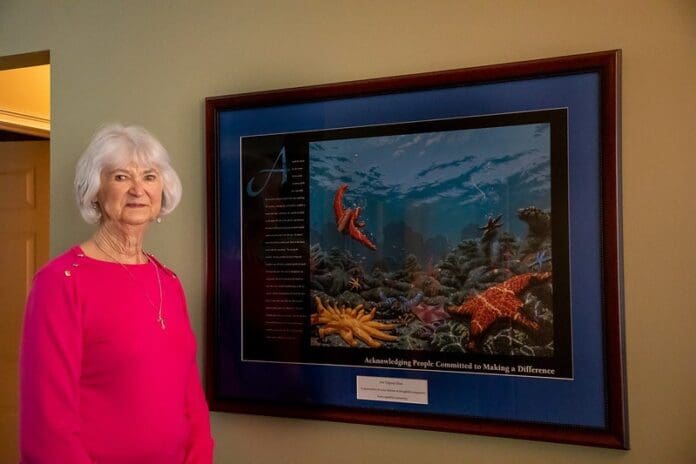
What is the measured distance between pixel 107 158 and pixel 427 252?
810mm

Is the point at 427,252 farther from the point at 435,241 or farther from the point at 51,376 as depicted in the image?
the point at 51,376

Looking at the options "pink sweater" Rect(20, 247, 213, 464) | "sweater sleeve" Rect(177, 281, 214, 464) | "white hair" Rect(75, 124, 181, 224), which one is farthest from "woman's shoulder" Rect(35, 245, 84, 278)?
"sweater sleeve" Rect(177, 281, 214, 464)

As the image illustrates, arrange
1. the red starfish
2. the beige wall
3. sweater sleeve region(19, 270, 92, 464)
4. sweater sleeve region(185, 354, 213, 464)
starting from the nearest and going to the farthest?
sweater sleeve region(19, 270, 92, 464)
the beige wall
sweater sleeve region(185, 354, 213, 464)
the red starfish

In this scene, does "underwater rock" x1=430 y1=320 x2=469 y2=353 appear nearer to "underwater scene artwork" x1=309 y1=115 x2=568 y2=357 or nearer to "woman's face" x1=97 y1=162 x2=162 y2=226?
"underwater scene artwork" x1=309 y1=115 x2=568 y2=357

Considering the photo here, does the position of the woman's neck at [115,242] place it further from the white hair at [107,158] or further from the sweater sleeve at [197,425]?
the sweater sleeve at [197,425]

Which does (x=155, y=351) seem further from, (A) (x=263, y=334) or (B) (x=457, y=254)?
(B) (x=457, y=254)

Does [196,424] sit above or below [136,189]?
below

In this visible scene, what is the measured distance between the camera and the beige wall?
58.6 inches

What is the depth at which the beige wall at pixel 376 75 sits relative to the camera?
149cm

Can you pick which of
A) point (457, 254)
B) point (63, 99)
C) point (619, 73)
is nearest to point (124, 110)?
point (63, 99)

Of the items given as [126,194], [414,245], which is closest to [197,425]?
[126,194]

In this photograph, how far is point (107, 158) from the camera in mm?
1551

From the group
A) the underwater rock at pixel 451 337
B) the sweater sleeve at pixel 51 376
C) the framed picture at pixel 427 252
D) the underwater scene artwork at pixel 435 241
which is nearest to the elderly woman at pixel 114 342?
the sweater sleeve at pixel 51 376

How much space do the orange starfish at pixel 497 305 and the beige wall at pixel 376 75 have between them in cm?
23
